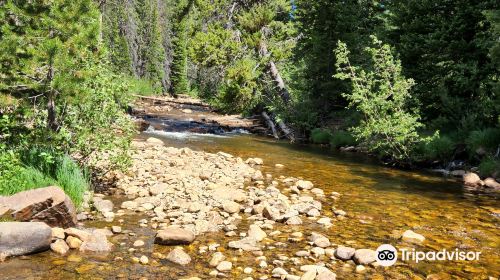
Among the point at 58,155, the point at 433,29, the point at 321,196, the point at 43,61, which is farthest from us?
the point at 433,29

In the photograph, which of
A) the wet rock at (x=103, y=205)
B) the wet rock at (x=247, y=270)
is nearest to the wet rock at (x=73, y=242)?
the wet rock at (x=103, y=205)

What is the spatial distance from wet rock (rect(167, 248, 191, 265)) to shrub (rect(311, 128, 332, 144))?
47.7ft

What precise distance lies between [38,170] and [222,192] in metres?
3.34

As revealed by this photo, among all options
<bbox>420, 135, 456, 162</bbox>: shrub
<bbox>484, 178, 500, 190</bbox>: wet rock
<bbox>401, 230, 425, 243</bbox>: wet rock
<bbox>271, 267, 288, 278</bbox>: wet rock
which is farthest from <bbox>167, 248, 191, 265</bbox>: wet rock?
<bbox>420, 135, 456, 162</bbox>: shrub

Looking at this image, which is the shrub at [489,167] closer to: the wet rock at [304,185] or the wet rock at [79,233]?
the wet rock at [304,185]

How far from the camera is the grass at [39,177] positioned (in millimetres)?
6539

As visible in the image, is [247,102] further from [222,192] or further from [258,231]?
[258,231]

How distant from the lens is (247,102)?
22391 millimetres

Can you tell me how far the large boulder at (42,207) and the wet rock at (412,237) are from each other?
499 centimetres

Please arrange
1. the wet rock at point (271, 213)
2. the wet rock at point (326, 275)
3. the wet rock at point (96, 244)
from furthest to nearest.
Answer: the wet rock at point (271, 213) → the wet rock at point (96, 244) → the wet rock at point (326, 275)

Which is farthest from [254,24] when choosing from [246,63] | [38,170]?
[38,170]

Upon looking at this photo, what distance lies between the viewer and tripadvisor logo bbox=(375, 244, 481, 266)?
5.62 meters

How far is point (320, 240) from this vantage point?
19.8ft

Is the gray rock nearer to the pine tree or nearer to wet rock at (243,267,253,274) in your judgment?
wet rock at (243,267,253,274)
